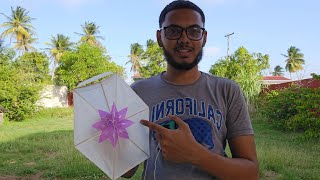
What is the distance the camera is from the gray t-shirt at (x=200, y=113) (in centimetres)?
113

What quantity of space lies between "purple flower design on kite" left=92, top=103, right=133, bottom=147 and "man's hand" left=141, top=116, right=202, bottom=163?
0.58 ft

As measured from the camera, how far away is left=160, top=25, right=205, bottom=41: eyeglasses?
1.19 metres

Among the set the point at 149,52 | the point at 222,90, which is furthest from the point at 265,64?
the point at 222,90

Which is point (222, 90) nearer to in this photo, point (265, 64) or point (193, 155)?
point (193, 155)

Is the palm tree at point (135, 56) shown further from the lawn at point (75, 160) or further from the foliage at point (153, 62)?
the lawn at point (75, 160)

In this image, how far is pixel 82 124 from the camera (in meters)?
1.09

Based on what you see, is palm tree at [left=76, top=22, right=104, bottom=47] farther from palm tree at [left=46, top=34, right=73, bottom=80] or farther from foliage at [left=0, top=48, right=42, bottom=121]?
foliage at [left=0, top=48, right=42, bottom=121]

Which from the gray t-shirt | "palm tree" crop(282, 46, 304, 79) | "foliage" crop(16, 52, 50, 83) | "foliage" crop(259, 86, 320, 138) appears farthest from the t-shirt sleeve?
Result: "palm tree" crop(282, 46, 304, 79)

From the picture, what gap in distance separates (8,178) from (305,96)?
620cm

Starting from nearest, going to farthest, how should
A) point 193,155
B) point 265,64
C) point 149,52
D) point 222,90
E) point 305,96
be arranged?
point 193,155 < point 222,90 < point 305,96 < point 265,64 < point 149,52

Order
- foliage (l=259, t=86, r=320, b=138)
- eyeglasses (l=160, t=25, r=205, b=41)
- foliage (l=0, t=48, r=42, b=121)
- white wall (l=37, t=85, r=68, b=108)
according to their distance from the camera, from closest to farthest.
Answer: eyeglasses (l=160, t=25, r=205, b=41) < foliage (l=259, t=86, r=320, b=138) < foliage (l=0, t=48, r=42, b=121) < white wall (l=37, t=85, r=68, b=108)

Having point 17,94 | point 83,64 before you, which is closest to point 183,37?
point 17,94

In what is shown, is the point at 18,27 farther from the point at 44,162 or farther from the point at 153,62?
the point at 44,162

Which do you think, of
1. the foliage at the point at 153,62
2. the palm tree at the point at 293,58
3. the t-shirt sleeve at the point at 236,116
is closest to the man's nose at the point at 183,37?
the t-shirt sleeve at the point at 236,116
